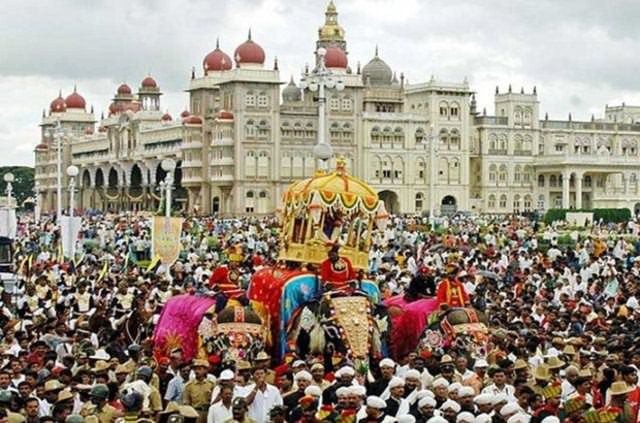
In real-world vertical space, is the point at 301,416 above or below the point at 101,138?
below

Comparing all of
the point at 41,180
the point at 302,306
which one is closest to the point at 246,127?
the point at 41,180

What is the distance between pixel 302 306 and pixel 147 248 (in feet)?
64.3

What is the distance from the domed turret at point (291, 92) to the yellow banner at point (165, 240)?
6351cm

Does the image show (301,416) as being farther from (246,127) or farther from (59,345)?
(246,127)

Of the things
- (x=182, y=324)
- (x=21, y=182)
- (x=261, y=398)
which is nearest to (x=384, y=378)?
→ (x=261, y=398)

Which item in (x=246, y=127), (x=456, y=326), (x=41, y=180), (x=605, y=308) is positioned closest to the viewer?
(x=456, y=326)

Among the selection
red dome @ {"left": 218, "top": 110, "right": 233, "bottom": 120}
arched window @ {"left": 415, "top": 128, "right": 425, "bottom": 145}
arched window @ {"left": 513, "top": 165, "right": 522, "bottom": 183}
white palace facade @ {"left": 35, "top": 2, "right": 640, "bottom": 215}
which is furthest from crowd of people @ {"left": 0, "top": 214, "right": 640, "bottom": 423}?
arched window @ {"left": 513, "top": 165, "right": 522, "bottom": 183}

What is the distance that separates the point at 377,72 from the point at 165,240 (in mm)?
66996

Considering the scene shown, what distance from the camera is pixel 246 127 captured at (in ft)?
252

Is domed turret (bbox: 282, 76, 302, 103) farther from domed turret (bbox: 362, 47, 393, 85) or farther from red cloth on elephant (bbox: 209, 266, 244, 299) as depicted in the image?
red cloth on elephant (bbox: 209, 266, 244, 299)

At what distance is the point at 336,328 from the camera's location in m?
12.7

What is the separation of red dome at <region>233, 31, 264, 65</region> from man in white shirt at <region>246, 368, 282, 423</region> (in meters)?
66.9

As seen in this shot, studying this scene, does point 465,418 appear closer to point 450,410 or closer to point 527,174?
point 450,410

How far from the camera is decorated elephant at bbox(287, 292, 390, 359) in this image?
1263cm
